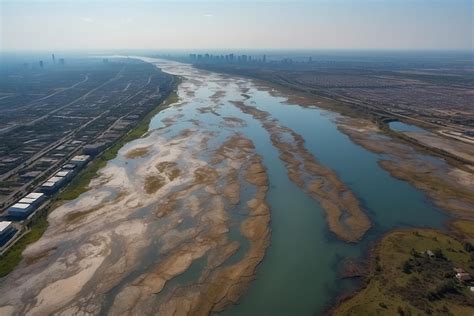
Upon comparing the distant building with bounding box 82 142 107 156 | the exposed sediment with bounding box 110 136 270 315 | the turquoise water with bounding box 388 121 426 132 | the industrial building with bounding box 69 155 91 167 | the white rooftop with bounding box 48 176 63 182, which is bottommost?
the exposed sediment with bounding box 110 136 270 315

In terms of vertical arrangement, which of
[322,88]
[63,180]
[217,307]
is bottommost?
[217,307]

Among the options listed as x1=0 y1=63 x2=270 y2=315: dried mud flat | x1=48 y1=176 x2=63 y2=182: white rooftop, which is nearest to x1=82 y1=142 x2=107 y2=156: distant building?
x1=0 y1=63 x2=270 y2=315: dried mud flat

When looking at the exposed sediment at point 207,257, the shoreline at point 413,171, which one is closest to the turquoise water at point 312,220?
the shoreline at point 413,171

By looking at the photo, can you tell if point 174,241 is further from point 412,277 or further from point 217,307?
point 412,277

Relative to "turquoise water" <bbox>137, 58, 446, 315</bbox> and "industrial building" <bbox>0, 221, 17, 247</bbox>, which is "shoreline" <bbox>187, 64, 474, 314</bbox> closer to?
"turquoise water" <bbox>137, 58, 446, 315</bbox>

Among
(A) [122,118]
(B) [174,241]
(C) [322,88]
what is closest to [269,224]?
(B) [174,241]

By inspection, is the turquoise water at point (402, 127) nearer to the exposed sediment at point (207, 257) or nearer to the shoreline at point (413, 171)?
the shoreline at point (413, 171)
